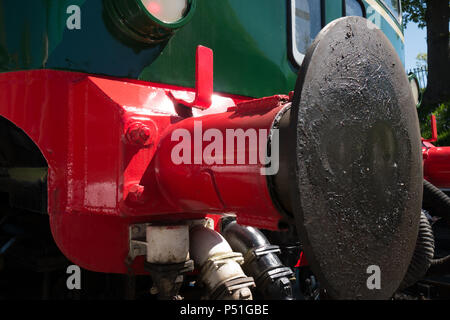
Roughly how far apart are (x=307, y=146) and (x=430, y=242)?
3.88 ft

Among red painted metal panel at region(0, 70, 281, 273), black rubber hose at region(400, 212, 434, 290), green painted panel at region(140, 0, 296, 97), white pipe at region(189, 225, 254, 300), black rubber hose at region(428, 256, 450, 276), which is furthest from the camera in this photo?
black rubber hose at region(428, 256, 450, 276)

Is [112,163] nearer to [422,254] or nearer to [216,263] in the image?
[216,263]

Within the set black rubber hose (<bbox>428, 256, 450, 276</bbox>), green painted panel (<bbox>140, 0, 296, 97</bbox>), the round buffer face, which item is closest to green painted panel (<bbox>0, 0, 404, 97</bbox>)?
green painted panel (<bbox>140, 0, 296, 97</bbox>)

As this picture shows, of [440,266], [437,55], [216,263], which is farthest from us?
[437,55]

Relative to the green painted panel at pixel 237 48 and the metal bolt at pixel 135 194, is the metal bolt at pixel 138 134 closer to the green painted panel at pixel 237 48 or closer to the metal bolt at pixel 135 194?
the metal bolt at pixel 135 194

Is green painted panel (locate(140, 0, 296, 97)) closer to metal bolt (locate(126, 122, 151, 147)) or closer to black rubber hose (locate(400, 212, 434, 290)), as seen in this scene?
metal bolt (locate(126, 122, 151, 147))

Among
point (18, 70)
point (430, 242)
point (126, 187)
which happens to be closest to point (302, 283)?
point (430, 242)

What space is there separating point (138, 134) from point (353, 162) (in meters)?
0.55

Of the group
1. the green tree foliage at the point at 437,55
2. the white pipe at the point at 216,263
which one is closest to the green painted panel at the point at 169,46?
the white pipe at the point at 216,263

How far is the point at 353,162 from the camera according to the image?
91 centimetres

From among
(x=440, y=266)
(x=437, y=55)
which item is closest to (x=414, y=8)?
(x=437, y=55)

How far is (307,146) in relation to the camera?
0.82 m

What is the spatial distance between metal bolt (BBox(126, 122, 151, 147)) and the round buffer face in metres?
0.45

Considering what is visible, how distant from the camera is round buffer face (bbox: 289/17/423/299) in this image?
83 centimetres
